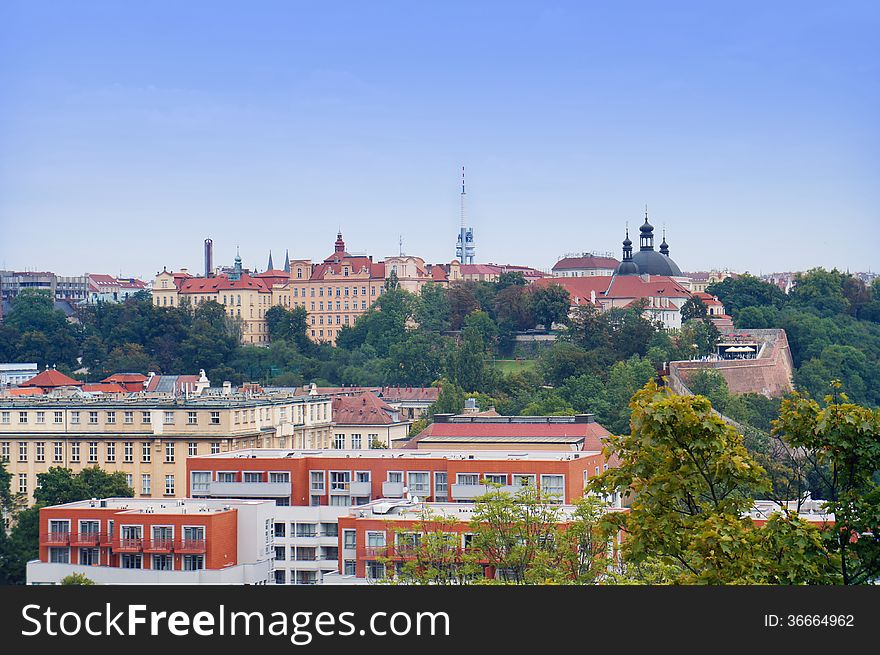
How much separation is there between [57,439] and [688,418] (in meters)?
26.9

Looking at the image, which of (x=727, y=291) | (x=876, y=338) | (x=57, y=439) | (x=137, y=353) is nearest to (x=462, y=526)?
(x=57, y=439)

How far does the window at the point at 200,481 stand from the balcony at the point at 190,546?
13.6 feet

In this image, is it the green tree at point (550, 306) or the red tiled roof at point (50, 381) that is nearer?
the red tiled roof at point (50, 381)

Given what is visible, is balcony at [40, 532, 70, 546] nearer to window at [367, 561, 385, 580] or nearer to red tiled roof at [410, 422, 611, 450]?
window at [367, 561, 385, 580]

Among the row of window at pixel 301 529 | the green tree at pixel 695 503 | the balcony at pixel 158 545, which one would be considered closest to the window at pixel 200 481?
the row of window at pixel 301 529

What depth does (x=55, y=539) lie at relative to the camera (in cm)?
2056

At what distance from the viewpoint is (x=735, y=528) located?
660 cm

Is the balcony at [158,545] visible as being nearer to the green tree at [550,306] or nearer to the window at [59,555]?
the window at [59,555]

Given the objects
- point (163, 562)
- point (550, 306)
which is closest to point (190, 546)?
point (163, 562)

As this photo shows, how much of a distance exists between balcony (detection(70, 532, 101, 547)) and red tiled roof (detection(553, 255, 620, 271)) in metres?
71.7

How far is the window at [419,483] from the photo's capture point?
23.1 m

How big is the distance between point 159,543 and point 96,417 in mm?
12891

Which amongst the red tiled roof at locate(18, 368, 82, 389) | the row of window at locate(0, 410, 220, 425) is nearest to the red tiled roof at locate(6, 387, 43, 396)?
the red tiled roof at locate(18, 368, 82, 389)

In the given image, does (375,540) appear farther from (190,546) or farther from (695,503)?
(695,503)
